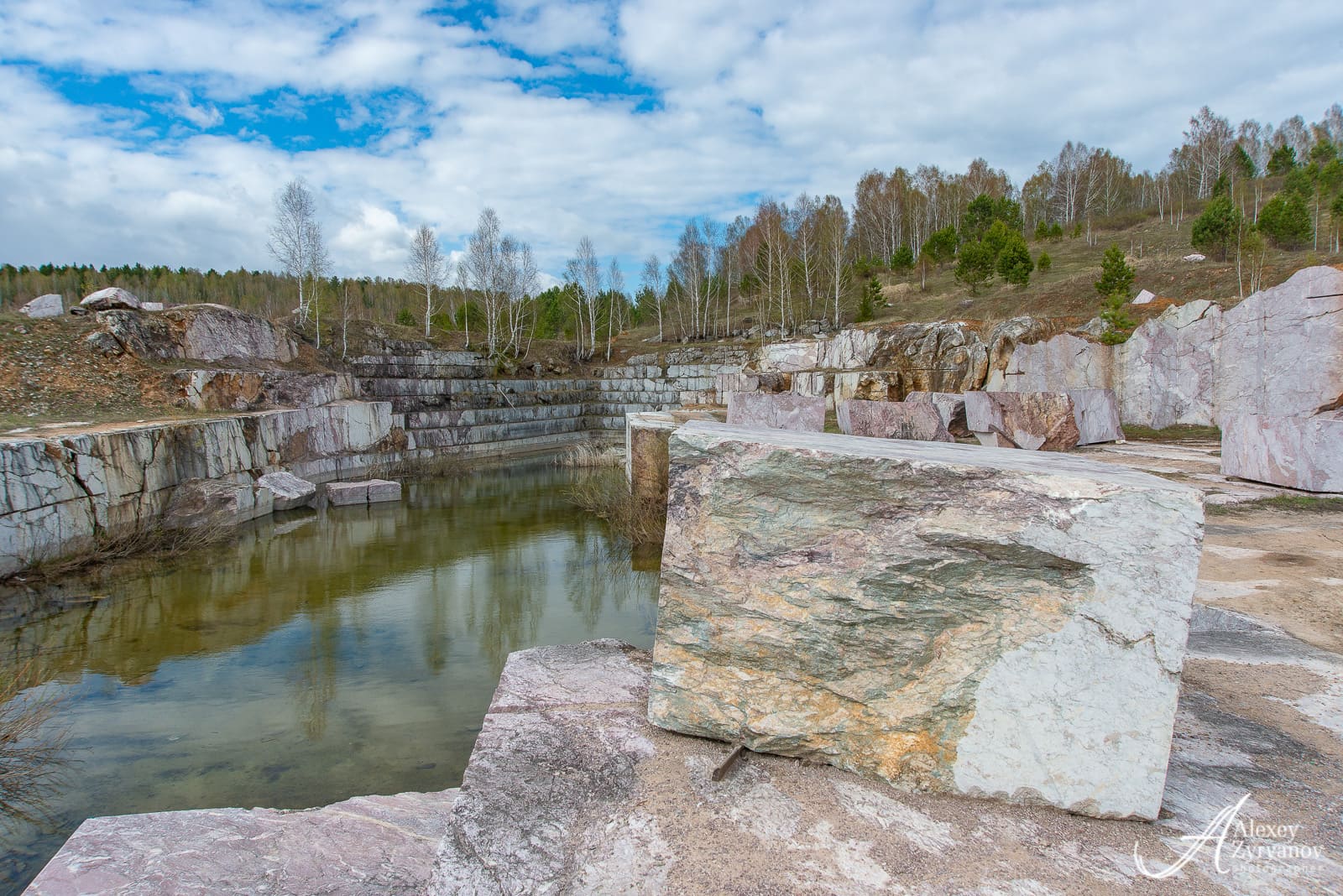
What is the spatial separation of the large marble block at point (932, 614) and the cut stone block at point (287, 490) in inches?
531

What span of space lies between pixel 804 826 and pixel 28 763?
5651 millimetres

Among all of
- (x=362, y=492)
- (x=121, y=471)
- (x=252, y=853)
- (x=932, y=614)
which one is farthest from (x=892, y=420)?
(x=121, y=471)

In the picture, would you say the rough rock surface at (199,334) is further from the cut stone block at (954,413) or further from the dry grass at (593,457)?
the cut stone block at (954,413)

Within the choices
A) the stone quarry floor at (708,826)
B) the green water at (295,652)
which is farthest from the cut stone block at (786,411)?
the stone quarry floor at (708,826)

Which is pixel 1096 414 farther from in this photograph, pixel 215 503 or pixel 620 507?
pixel 215 503

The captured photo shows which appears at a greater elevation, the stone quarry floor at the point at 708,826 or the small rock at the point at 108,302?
the small rock at the point at 108,302

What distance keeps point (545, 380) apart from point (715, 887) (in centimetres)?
3038


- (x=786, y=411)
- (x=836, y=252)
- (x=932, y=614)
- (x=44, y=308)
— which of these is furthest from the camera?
(x=836, y=252)

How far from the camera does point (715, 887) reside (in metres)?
1.99

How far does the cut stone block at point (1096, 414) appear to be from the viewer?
1392 centimetres

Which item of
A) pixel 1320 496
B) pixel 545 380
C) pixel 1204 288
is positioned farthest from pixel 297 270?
pixel 1204 288

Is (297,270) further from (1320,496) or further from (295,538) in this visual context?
(1320,496)

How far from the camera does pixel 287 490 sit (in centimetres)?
1402
